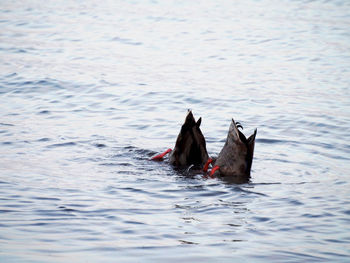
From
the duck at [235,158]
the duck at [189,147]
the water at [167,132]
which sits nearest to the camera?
the water at [167,132]

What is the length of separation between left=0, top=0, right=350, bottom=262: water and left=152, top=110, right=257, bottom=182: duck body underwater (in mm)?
241

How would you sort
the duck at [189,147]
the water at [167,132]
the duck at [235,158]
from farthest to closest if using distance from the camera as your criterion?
the duck at [189,147]
the duck at [235,158]
the water at [167,132]

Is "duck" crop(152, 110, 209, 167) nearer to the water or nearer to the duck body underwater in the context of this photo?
the duck body underwater

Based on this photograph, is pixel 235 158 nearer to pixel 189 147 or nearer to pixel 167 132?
pixel 189 147

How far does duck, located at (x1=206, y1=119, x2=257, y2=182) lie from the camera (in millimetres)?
8406

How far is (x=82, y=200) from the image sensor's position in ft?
24.6

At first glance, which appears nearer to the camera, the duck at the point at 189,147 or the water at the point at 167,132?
the water at the point at 167,132

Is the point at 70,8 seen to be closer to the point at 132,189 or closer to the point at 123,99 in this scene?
the point at 123,99


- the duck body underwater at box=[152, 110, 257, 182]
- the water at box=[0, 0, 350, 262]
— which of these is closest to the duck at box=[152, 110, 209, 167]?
the duck body underwater at box=[152, 110, 257, 182]

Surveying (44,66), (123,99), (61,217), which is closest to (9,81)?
(44,66)

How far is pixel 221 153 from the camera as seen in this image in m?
8.65

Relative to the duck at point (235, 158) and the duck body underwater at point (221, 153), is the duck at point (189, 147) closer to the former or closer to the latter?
the duck body underwater at point (221, 153)

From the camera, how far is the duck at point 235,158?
841 cm

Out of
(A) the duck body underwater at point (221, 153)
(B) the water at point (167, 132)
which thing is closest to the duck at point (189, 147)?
(A) the duck body underwater at point (221, 153)
